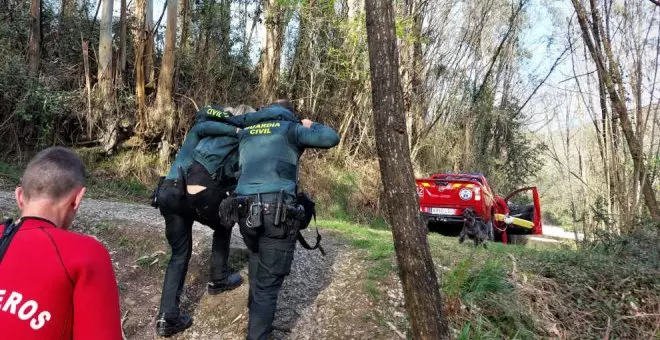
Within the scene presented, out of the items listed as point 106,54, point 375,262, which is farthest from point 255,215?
point 106,54

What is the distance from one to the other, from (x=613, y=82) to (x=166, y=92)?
34.5ft

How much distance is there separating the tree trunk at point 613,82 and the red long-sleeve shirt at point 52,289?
26.7 feet

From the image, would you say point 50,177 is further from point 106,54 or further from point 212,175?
point 106,54

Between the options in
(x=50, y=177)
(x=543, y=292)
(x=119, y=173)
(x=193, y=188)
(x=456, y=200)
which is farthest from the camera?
(x=119, y=173)

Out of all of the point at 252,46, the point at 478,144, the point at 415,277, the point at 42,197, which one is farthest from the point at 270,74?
the point at 42,197

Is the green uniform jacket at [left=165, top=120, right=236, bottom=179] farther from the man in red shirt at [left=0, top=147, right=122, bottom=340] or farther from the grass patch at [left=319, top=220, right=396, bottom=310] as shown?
the man in red shirt at [left=0, top=147, right=122, bottom=340]

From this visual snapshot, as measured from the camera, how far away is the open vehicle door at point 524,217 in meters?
11.1

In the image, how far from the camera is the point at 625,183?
26.0 ft

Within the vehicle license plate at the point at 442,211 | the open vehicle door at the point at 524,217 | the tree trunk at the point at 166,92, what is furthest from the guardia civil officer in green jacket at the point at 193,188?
the tree trunk at the point at 166,92

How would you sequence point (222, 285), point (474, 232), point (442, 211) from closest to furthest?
point (222, 285), point (474, 232), point (442, 211)

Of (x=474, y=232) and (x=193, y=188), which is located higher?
(x=193, y=188)

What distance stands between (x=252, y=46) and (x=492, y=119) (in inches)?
450

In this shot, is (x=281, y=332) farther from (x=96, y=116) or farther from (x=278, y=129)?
(x=96, y=116)

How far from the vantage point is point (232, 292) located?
4.89 m
